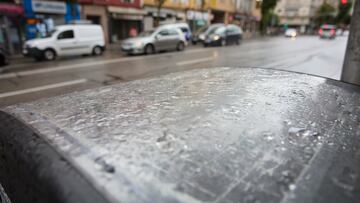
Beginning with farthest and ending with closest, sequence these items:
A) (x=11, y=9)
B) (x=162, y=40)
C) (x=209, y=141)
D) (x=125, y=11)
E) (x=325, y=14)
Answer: (x=325, y=14) < (x=125, y=11) < (x=162, y=40) < (x=11, y=9) < (x=209, y=141)

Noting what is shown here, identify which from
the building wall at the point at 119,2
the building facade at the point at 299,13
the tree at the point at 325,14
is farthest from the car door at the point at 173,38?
the tree at the point at 325,14

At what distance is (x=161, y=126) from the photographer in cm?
120

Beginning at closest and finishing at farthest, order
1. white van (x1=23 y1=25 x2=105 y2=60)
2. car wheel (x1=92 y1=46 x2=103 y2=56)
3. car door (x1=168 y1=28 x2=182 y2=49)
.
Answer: white van (x1=23 y1=25 x2=105 y2=60)
car wheel (x1=92 y1=46 x2=103 y2=56)
car door (x1=168 y1=28 x2=182 y2=49)

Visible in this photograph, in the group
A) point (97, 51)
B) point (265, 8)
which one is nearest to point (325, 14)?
point (265, 8)

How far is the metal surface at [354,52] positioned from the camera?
360cm

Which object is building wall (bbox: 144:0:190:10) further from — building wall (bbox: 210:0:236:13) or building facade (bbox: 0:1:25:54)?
building facade (bbox: 0:1:25:54)

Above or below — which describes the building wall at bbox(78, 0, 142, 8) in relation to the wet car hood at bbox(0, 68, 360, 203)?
above

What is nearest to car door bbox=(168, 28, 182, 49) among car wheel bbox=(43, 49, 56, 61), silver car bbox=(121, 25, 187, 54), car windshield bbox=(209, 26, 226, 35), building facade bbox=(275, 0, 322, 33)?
silver car bbox=(121, 25, 187, 54)

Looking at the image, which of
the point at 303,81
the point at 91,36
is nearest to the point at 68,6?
the point at 91,36

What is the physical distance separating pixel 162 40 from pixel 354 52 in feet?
40.3

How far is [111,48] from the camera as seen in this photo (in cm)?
1775

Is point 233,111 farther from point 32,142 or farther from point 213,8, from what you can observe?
point 213,8

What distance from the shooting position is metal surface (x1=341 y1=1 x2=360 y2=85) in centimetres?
360

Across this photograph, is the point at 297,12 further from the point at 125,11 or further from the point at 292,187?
the point at 292,187
